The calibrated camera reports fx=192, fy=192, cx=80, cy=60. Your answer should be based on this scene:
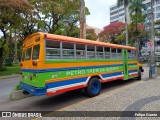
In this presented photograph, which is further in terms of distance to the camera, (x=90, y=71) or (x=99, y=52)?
(x=99, y=52)

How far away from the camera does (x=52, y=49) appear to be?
23.7ft

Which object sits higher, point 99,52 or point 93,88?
point 99,52

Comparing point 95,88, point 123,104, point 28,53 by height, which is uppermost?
point 28,53

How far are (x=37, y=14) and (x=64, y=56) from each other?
71.6ft

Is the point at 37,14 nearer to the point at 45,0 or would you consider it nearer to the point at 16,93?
the point at 45,0

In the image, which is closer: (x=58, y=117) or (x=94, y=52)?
(x=58, y=117)

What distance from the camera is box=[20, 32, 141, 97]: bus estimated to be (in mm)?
6852

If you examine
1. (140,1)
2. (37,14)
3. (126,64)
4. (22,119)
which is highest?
(140,1)

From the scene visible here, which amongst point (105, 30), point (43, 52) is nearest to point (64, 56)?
point (43, 52)

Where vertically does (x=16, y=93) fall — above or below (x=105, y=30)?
below

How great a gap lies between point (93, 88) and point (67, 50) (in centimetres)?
231

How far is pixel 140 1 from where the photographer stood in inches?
1639

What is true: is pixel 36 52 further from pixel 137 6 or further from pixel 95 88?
pixel 137 6

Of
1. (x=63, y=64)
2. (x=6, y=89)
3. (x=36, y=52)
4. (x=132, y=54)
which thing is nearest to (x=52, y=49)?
(x=36, y=52)
